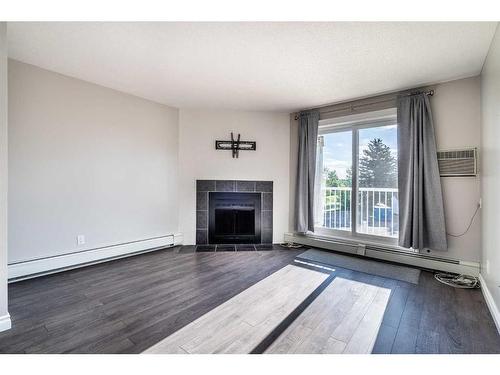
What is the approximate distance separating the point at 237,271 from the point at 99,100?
2855 mm

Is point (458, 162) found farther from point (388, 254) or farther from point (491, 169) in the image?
point (388, 254)

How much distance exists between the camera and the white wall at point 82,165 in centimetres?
242

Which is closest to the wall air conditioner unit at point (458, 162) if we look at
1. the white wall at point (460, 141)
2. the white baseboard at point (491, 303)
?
the white wall at point (460, 141)

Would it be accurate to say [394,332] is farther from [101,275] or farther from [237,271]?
[101,275]

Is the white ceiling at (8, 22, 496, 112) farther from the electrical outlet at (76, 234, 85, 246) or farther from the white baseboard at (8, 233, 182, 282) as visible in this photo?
the white baseboard at (8, 233, 182, 282)

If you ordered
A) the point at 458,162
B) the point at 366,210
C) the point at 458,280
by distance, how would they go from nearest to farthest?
the point at 458,280, the point at 458,162, the point at 366,210

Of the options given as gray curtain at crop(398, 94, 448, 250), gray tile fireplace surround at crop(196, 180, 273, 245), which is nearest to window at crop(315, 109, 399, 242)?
gray curtain at crop(398, 94, 448, 250)

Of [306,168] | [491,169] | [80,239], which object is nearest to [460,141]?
[491,169]

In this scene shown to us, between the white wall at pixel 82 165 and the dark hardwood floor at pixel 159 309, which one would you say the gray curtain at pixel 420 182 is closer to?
the dark hardwood floor at pixel 159 309

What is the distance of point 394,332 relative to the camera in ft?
5.28

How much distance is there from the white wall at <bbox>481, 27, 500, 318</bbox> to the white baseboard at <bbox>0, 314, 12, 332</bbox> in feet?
11.7

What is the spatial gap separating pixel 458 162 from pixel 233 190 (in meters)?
3.04

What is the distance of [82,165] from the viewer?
2844mm
